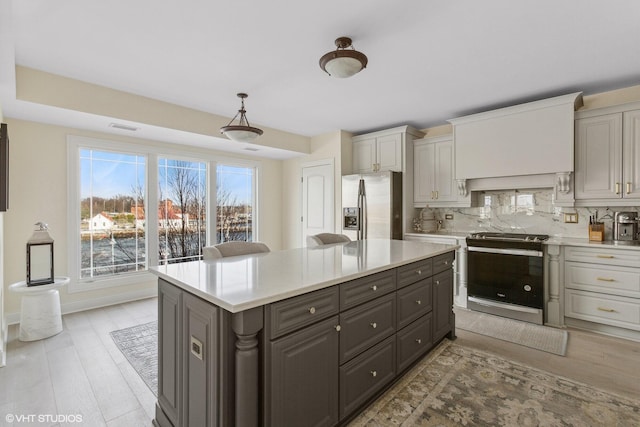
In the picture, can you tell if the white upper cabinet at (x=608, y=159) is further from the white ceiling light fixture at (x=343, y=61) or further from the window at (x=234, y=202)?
the window at (x=234, y=202)

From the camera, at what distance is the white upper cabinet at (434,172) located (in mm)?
4348

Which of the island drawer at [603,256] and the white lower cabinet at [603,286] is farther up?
the island drawer at [603,256]

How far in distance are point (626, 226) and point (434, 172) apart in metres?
2.15

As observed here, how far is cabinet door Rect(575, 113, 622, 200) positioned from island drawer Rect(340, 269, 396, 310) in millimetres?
2839

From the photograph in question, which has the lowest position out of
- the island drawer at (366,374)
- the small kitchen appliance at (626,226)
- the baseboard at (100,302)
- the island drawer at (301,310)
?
the baseboard at (100,302)

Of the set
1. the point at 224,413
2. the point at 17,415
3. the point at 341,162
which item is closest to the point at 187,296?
the point at 224,413

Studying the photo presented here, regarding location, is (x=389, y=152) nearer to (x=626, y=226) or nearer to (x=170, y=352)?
(x=626, y=226)

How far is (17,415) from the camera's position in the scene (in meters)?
1.84

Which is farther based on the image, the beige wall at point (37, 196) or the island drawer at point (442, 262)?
the beige wall at point (37, 196)

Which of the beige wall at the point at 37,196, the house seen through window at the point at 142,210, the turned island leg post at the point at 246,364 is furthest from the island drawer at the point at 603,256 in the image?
the beige wall at the point at 37,196

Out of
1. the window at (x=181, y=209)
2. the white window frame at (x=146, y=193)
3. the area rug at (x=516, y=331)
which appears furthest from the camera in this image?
the window at (x=181, y=209)

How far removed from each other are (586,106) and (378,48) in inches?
110

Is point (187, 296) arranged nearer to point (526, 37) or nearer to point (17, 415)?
point (17, 415)

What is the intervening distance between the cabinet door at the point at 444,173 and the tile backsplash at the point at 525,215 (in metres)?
0.38
